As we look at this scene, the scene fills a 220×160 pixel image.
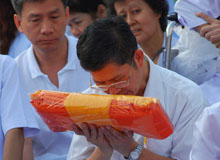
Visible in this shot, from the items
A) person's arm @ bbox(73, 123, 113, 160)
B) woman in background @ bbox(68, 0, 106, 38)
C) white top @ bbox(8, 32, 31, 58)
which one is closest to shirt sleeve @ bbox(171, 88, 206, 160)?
person's arm @ bbox(73, 123, 113, 160)

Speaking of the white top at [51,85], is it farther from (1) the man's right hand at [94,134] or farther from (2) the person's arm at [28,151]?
(1) the man's right hand at [94,134]

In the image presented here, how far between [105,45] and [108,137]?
0.45m

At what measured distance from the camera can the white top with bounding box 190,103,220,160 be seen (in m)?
1.60

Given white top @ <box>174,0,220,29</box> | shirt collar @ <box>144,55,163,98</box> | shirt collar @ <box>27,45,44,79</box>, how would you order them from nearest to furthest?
shirt collar @ <box>144,55,163,98</box> < white top @ <box>174,0,220,29</box> < shirt collar @ <box>27,45,44,79</box>

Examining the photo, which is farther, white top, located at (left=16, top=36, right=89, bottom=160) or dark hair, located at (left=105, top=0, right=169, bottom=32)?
dark hair, located at (left=105, top=0, right=169, bottom=32)

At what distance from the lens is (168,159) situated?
7.71ft

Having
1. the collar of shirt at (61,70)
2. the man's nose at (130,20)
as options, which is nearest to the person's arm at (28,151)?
the collar of shirt at (61,70)

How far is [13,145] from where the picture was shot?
241 cm

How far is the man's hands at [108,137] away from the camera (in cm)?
214

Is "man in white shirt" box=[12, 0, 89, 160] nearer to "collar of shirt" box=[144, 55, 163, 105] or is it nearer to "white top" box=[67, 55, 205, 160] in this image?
"white top" box=[67, 55, 205, 160]

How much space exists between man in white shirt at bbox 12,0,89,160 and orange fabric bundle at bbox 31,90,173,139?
0.87 m

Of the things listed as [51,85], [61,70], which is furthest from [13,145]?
[61,70]

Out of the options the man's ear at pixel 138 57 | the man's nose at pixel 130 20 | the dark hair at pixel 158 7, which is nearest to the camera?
the man's ear at pixel 138 57

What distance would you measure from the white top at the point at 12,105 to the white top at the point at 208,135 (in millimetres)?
1135
